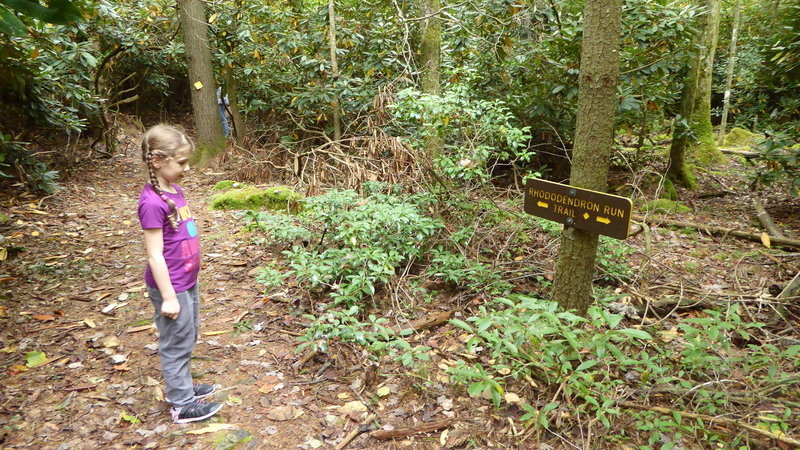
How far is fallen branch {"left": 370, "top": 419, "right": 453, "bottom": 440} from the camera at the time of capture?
107 inches

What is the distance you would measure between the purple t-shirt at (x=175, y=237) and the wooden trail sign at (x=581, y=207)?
87.9 inches

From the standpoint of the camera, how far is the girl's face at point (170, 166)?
256 cm

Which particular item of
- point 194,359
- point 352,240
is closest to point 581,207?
point 352,240

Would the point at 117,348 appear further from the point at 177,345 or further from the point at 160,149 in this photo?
the point at 160,149

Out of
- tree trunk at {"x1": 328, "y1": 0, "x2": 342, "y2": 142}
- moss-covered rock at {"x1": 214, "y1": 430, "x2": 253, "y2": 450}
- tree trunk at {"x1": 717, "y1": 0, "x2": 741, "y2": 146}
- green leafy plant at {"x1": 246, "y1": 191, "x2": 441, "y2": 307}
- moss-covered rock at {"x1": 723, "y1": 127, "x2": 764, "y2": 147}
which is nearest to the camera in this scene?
moss-covered rock at {"x1": 214, "y1": 430, "x2": 253, "y2": 450}

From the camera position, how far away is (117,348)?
3457 mm

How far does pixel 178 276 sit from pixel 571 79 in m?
6.17

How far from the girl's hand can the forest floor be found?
74 centimetres

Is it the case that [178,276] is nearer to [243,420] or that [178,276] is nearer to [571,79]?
[243,420]

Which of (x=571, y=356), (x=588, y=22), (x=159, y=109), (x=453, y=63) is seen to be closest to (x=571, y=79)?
(x=453, y=63)

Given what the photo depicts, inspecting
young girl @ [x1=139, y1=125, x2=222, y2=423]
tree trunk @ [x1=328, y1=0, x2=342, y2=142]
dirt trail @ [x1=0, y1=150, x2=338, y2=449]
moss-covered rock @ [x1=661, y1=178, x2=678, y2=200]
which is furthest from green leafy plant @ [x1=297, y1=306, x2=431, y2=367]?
moss-covered rock @ [x1=661, y1=178, x2=678, y2=200]

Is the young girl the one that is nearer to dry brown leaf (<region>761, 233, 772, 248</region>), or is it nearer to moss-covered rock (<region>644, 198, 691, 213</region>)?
dry brown leaf (<region>761, 233, 772, 248</region>)

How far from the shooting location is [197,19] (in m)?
8.42

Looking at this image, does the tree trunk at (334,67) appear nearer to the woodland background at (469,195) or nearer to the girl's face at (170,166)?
the woodland background at (469,195)
